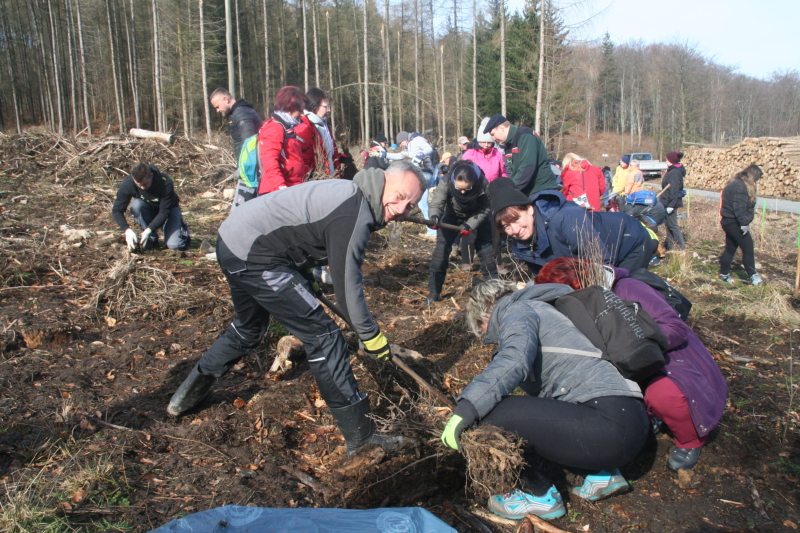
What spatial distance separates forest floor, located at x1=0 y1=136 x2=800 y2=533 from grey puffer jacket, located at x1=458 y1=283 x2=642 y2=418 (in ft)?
2.04

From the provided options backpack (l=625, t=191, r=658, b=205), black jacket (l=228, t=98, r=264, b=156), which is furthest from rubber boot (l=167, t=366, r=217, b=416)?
backpack (l=625, t=191, r=658, b=205)

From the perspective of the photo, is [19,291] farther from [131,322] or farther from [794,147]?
[794,147]

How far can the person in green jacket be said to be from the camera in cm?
569

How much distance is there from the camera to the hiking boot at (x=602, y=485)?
93.7 inches

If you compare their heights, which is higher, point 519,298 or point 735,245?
point 519,298

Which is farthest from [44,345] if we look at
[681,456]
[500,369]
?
[681,456]

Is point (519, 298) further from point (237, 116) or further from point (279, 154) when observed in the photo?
point (237, 116)

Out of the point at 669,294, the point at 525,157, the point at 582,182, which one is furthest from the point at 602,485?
the point at 582,182

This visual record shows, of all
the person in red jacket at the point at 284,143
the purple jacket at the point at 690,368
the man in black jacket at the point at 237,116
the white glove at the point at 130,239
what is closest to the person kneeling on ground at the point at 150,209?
the white glove at the point at 130,239

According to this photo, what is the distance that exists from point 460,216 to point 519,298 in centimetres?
318

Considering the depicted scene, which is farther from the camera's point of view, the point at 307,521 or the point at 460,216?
the point at 460,216

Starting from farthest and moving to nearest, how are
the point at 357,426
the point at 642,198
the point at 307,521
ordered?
the point at 642,198 < the point at 357,426 < the point at 307,521

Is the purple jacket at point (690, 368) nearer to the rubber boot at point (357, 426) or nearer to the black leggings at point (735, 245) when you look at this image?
the rubber boot at point (357, 426)

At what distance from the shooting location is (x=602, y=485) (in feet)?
7.81
